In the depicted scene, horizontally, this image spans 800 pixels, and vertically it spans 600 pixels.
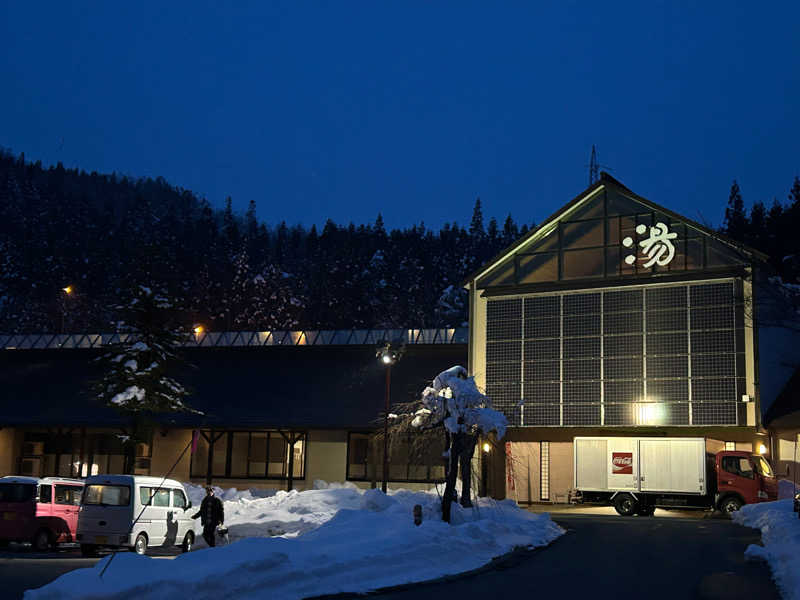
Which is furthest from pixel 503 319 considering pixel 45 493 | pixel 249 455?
pixel 45 493

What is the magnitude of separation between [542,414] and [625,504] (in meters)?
6.37

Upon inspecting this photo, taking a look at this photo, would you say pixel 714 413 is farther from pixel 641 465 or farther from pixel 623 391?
pixel 641 465

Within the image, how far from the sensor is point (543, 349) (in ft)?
128

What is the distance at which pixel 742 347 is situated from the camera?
1385 inches

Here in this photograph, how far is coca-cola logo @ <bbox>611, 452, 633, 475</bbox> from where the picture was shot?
3294 centimetres

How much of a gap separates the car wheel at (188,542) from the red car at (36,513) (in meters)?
2.91

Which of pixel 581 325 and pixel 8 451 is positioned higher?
pixel 581 325

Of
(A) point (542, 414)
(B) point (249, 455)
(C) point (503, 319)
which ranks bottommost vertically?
(B) point (249, 455)

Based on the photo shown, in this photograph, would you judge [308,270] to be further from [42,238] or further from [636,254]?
[636,254]

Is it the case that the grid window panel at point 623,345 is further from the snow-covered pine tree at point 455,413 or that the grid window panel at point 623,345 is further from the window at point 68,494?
the window at point 68,494

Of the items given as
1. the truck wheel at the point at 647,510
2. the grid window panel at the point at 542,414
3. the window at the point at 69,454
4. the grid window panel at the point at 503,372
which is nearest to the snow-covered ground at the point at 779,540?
the truck wheel at the point at 647,510

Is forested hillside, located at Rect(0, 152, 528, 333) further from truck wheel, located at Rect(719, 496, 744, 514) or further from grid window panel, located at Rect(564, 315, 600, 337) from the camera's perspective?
truck wheel, located at Rect(719, 496, 744, 514)

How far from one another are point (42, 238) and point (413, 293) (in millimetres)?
50068

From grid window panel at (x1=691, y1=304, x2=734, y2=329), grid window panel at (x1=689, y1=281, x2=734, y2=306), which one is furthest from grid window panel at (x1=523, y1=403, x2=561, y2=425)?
grid window panel at (x1=689, y1=281, x2=734, y2=306)
